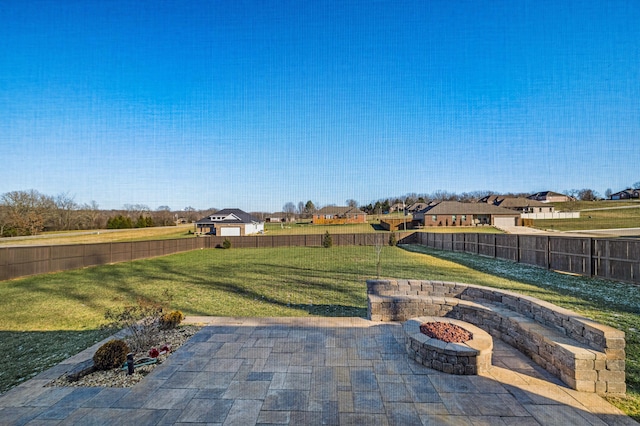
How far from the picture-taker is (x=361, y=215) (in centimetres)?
4934

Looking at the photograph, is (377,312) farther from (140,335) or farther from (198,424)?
(140,335)

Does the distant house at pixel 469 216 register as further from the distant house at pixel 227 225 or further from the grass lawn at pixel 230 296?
the grass lawn at pixel 230 296

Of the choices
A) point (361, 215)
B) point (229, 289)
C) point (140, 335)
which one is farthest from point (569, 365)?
point (361, 215)

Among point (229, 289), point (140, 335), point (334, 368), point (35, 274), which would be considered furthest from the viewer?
point (35, 274)

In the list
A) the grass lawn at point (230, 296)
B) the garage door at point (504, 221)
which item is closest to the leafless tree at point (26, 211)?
the grass lawn at point (230, 296)

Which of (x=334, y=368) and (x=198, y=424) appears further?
(x=334, y=368)

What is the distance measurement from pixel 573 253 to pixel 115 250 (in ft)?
68.6

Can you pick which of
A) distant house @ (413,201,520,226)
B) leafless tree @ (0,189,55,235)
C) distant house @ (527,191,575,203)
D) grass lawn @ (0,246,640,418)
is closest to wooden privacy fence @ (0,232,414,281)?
grass lawn @ (0,246,640,418)

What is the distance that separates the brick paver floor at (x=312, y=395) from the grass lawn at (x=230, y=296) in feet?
2.49

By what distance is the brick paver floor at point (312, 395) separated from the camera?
2.64 meters

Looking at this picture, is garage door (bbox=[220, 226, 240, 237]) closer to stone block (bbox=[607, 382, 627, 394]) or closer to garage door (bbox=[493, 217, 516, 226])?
garage door (bbox=[493, 217, 516, 226])

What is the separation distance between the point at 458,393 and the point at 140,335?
4322 millimetres

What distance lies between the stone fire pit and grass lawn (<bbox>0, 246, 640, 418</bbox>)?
122 cm

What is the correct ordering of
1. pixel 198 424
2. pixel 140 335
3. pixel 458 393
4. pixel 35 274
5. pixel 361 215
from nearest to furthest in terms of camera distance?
pixel 198 424, pixel 458 393, pixel 140 335, pixel 35 274, pixel 361 215
